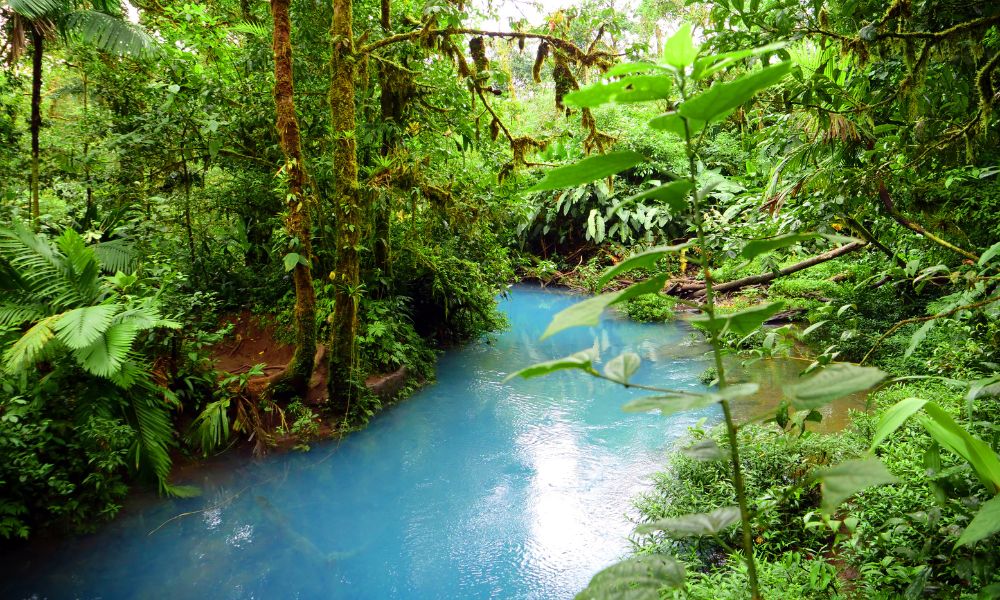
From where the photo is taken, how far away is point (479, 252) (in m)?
6.93

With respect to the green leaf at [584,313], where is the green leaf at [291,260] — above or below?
above

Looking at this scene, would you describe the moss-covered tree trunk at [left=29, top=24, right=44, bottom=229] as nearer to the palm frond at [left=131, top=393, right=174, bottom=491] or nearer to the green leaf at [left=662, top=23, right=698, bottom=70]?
the palm frond at [left=131, top=393, right=174, bottom=491]

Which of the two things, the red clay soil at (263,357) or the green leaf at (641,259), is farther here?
the red clay soil at (263,357)

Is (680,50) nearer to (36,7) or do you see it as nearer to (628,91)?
(628,91)

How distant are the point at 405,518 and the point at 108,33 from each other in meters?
4.80

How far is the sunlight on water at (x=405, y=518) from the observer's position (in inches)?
118

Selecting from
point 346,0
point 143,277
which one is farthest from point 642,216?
point 143,277

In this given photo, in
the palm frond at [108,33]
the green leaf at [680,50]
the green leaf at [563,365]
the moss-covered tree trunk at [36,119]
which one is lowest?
the green leaf at [563,365]

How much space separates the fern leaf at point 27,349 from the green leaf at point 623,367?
3433 millimetres

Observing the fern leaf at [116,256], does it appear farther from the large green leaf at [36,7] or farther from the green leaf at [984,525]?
the green leaf at [984,525]

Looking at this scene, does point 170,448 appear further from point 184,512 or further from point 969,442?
point 969,442

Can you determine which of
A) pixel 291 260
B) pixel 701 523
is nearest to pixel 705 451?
pixel 701 523

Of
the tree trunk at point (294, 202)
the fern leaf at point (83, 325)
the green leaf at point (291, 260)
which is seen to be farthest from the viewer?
the tree trunk at point (294, 202)

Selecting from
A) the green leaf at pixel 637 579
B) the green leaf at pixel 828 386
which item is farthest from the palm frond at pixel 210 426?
the green leaf at pixel 828 386
